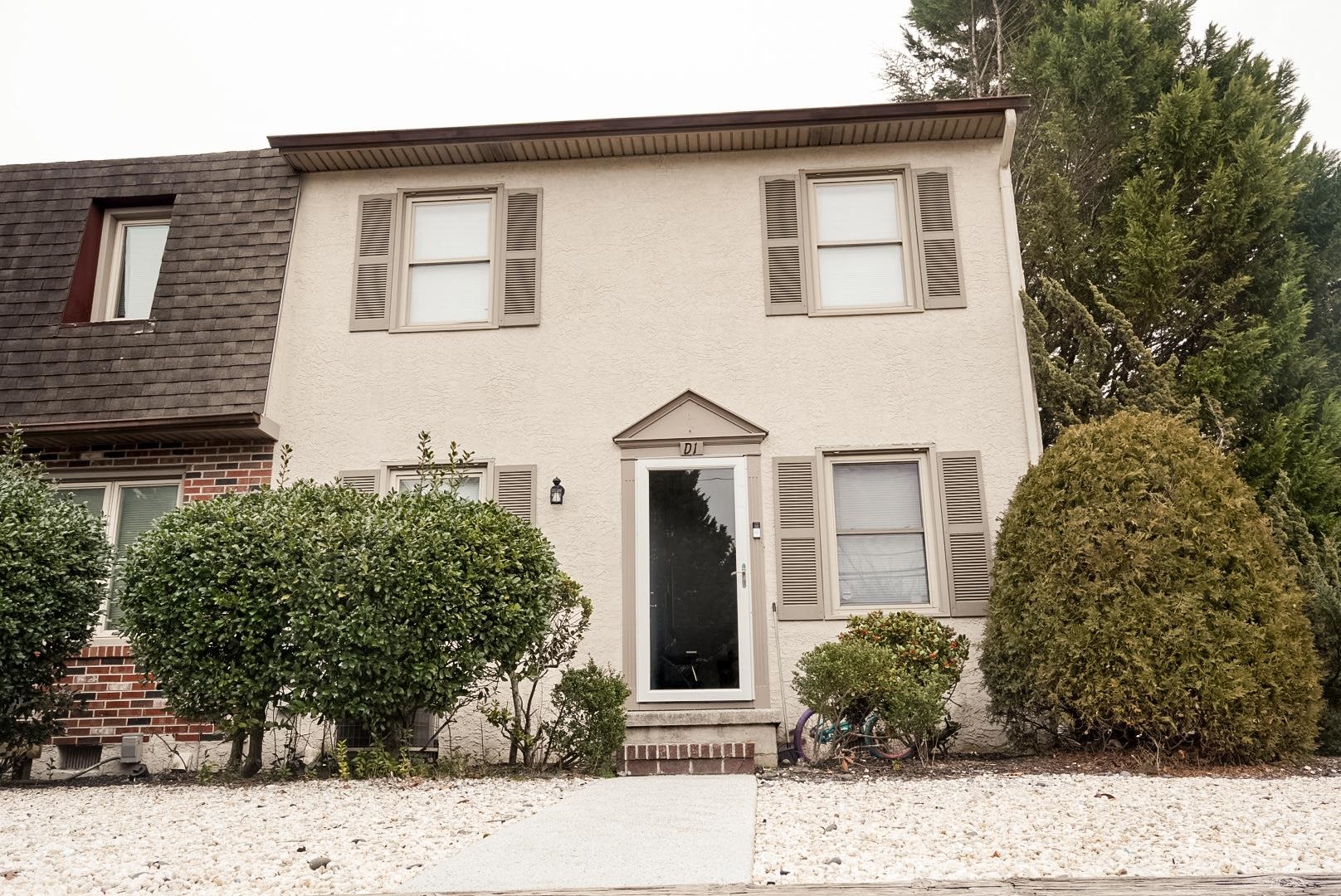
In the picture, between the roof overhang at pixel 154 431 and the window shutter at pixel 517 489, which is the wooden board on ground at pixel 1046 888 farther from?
the roof overhang at pixel 154 431

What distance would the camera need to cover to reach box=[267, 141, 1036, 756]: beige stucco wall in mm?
8031

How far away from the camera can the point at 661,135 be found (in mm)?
8555

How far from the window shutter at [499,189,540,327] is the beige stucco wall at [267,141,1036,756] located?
109 mm

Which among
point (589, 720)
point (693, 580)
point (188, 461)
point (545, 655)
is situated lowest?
point (589, 720)

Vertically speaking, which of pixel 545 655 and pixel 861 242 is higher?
pixel 861 242

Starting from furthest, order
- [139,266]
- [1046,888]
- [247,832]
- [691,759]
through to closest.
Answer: [139,266], [691,759], [247,832], [1046,888]

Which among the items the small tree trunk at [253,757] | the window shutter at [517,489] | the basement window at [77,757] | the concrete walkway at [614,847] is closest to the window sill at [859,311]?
the window shutter at [517,489]

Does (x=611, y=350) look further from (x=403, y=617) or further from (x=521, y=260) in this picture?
(x=403, y=617)

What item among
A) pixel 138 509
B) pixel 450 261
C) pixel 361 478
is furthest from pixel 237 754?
pixel 450 261

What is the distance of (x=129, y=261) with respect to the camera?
9211mm

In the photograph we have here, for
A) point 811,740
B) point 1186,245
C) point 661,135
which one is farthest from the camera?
point 1186,245

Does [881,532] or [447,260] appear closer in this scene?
[881,532]

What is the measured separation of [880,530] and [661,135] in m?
3.90

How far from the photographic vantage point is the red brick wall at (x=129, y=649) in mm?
7711
